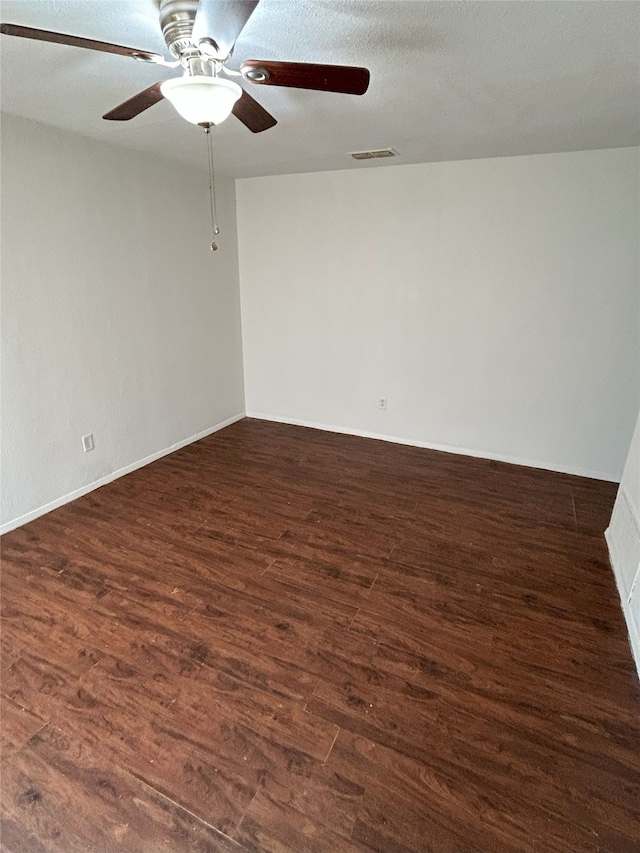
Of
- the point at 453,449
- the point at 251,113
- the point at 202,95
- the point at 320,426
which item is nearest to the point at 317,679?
the point at 202,95

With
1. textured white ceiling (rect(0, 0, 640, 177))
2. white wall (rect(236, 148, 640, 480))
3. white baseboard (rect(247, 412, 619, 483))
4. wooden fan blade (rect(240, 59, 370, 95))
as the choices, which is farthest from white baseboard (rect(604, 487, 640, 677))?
wooden fan blade (rect(240, 59, 370, 95))

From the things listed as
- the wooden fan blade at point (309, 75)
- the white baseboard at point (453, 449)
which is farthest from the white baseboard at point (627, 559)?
the wooden fan blade at point (309, 75)

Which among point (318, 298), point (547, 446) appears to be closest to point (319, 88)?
point (318, 298)

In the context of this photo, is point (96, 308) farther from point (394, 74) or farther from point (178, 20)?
point (394, 74)

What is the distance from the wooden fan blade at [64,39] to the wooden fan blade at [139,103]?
0.56 feet

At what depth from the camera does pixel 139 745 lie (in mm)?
1575

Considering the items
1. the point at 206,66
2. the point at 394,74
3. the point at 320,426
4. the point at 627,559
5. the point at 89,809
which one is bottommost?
the point at 89,809

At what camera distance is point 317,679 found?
183 cm

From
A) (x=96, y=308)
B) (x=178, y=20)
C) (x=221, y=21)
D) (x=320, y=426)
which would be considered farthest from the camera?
(x=320, y=426)

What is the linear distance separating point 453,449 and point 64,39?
138 inches

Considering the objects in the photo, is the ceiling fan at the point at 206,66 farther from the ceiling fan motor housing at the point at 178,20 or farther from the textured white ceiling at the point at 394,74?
the textured white ceiling at the point at 394,74

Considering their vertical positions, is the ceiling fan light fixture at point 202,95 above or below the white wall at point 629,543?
above

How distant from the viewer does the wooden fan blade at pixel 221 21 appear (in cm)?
115

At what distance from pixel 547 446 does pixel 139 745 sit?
3.28m
